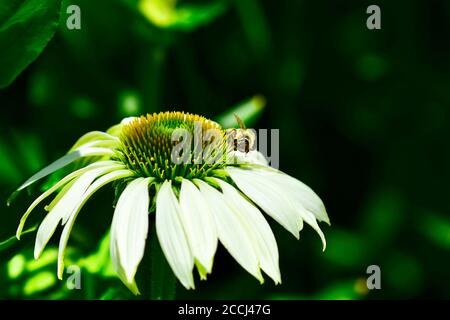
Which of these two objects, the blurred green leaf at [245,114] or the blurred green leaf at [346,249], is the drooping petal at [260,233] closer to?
the blurred green leaf at [245,114]

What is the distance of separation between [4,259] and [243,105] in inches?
23.8

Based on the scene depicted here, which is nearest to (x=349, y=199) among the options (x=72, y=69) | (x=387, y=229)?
(x=387, y=229)

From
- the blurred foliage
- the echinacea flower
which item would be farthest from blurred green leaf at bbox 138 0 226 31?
the echinacea flower

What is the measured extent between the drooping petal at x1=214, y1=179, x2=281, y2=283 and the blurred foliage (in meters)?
0.47

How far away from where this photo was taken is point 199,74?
4.04ft

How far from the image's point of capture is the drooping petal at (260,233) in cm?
51

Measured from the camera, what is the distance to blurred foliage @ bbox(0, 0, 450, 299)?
1.07m

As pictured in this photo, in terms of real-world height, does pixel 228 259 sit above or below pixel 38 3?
below

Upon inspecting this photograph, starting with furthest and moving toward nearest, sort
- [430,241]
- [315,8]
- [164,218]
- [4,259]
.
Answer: [315,8]
[430,241]
[4,259]
[164,218]

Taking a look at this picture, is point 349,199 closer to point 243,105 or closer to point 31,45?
point 243,105

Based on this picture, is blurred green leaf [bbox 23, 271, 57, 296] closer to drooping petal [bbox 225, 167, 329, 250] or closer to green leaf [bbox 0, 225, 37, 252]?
green leaf [bbox 0, 225, 37, 252]

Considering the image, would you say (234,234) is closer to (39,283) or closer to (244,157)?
(244,157)

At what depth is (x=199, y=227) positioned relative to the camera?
492 millimetres

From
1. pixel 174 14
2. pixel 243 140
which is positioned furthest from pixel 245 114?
pixel 243 140
